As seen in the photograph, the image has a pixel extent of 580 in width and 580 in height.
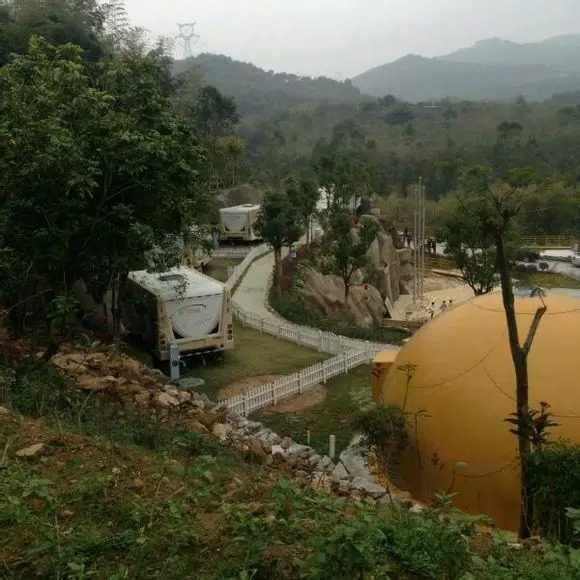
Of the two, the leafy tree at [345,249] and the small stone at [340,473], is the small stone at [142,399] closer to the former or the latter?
the small stone at [340,473]

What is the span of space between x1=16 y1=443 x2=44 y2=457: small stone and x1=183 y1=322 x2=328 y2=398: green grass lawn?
29.9 feet

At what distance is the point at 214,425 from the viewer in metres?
10.8

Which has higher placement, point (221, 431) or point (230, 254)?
point (221, 431)

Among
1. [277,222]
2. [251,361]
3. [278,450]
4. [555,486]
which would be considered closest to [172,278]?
[251,361]

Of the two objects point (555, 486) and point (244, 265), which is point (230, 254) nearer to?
point (244, 265)

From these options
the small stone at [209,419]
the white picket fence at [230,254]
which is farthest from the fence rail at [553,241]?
the small stone at [209,419]

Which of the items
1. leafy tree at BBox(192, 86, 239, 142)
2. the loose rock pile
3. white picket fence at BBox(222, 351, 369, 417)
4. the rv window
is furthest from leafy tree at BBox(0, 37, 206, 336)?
leafy tree at BBox(192, 86, 239, 142)

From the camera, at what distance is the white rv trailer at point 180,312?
16344mm

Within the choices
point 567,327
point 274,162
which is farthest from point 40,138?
point 274,162

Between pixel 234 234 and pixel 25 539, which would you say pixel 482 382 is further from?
pixel 234 234

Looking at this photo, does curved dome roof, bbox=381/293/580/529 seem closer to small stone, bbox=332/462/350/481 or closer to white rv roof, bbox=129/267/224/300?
small stone, bbox=332/462/350/481

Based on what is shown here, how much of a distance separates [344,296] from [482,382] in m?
21.3

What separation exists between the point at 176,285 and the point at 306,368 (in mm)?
4182

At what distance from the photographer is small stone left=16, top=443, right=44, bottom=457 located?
20.9 ft
